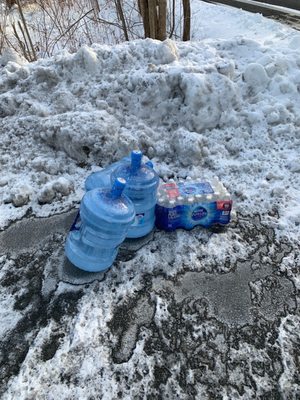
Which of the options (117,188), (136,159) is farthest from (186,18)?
(117,188)

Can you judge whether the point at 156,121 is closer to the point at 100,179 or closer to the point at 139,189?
the point at 100,179

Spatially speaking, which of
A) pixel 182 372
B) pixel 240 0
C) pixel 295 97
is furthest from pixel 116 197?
pixel 240 0

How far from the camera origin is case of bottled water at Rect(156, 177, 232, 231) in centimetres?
230

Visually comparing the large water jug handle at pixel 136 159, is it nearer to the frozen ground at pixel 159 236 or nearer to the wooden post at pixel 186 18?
the frozen ground at pixel 159 236

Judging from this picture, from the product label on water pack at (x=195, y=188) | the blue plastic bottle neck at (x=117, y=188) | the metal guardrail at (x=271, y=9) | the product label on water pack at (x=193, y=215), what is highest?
the blue plastic bottle neck at (x=117, y=188)

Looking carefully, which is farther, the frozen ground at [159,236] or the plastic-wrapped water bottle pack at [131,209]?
the plastic-wrapped water bottle pack at [131,209]

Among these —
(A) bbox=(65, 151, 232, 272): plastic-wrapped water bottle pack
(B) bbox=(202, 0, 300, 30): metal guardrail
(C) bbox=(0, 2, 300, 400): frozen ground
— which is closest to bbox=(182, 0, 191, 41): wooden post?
(C) bbox=(0, 2, 300, 400): frozen ground

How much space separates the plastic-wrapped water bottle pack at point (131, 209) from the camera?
1.97 m

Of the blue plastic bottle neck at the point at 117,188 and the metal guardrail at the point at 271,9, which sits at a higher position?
the blue plastic bottle neck at the point at 117,188

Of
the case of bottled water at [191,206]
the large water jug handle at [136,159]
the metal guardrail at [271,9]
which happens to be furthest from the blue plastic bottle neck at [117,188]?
the metal guardrail at [271,9]

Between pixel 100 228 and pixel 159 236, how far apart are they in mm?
491

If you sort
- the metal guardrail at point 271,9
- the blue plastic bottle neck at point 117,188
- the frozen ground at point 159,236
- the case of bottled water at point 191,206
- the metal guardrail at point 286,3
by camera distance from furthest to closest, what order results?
1. the metal guardrail at point 286,3
2. the metal guardrail at point 271,9
3. the case of bottled water at point 191,206
4. the blue plastic bottle neck at point 117,188
5. the frozen ground at point 159,236

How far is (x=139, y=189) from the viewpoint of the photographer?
2.20m

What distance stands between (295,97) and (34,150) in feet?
7.71
